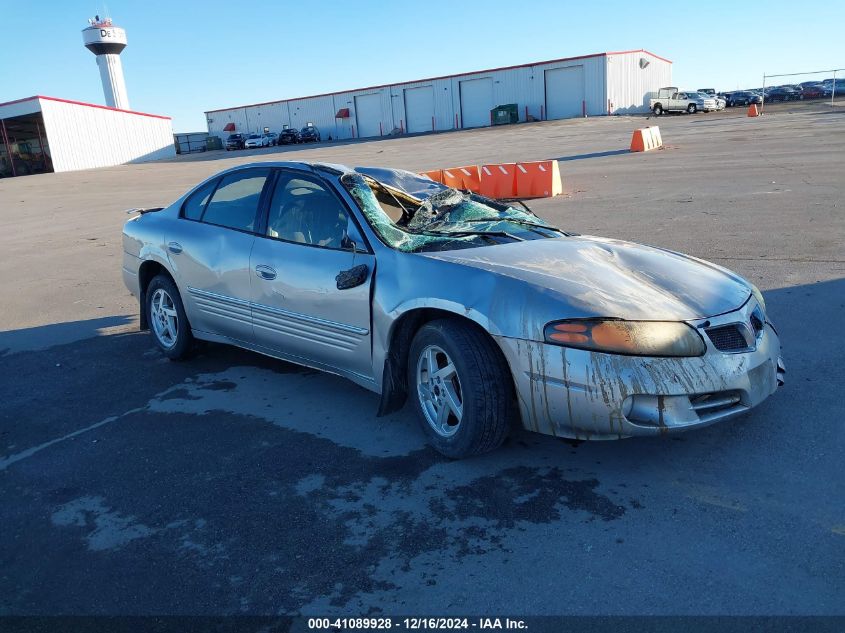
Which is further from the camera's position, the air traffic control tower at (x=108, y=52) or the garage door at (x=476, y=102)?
the air traffic control tower at (x=108, y=52)

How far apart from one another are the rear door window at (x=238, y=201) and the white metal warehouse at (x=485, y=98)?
54.8 meters

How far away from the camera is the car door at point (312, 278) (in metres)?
4.13

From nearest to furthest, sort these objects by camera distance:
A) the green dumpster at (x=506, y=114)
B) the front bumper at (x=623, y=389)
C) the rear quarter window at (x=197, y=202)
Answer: the front bumper at (x=623, y=389)
the rear quarter window at (x=197, y=202)
the green dumpster at (x=506, y=114)

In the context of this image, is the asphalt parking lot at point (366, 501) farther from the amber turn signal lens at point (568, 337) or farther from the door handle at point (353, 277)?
the door handle at point (353, 277)

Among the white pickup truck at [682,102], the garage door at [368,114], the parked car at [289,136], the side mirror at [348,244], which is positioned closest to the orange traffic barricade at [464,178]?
the side mirror at [348,244]

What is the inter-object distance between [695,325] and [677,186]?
12.3m

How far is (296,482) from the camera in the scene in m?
3.63

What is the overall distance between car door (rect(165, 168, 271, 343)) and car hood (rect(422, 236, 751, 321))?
1613 mm

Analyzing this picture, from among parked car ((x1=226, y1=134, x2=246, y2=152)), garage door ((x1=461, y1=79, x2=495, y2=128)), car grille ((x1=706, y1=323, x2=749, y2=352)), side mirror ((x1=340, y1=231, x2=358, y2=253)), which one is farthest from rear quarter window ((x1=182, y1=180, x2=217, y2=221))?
parked car ((x1=226, y1=134, x2=246, y2=152))

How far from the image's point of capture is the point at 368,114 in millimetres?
67062

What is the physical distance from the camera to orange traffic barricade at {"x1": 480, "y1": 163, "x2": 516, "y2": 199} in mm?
15688

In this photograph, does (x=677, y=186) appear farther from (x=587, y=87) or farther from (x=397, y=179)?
(x=587, y=87)

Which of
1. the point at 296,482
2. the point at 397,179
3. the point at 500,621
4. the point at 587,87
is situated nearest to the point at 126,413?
the point at 296,482

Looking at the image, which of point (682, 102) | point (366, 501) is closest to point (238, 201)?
point (366, 501)
